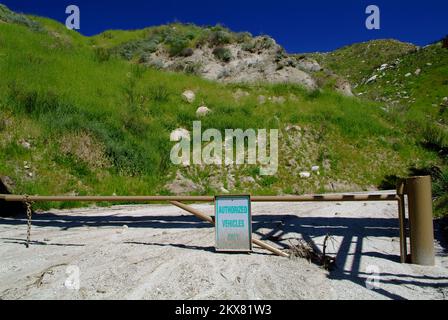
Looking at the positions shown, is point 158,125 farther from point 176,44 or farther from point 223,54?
point 176,44

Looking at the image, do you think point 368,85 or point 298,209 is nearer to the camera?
point 298,209

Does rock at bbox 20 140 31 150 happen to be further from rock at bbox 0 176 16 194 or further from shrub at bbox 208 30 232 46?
shrub at bbox 208 30 232 46

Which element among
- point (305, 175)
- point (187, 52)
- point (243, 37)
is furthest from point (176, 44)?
point (305, 175)

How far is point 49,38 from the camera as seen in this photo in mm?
22641

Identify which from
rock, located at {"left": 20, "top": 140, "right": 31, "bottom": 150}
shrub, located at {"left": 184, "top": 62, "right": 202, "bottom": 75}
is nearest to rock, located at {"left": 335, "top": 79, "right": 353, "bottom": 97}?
shrub, located at {"left": 184, "top": 62, "right": 202, "bottom": 75}

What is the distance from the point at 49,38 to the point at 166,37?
9.53m

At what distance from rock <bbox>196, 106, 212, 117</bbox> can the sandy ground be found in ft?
33.2

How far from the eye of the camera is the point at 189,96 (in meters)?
19.5

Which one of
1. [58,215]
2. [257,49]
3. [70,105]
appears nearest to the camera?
[58,215]

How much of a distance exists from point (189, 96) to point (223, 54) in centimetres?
797

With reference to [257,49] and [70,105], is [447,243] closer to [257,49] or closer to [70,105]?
[70,105]
